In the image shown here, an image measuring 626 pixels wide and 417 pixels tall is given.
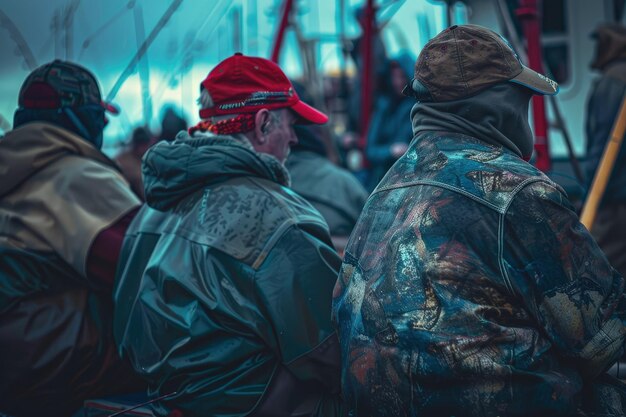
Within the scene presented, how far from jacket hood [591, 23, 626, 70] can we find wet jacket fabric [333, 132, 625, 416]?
4.72 m

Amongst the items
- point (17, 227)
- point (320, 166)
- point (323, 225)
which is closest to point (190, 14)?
point (320, 166)

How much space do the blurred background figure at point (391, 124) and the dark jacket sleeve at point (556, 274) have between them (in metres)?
5.09

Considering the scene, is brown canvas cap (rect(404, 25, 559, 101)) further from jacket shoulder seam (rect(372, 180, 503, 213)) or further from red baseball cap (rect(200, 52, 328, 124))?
red baseball cap (rect(200, 52, 328, 124))

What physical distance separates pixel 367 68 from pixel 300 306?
556cm

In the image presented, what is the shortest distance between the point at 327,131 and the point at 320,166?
155 centimetres

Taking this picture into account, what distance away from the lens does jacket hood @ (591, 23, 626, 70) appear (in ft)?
22.1

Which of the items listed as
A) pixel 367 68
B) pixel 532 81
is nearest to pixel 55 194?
pixel 532 81

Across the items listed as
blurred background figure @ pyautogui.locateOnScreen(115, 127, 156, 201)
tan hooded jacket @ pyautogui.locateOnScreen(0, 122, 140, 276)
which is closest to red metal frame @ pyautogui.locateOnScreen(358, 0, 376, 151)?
blurred background figure @ pyautogui.locateOnScreen(115, 127, 156, 201)

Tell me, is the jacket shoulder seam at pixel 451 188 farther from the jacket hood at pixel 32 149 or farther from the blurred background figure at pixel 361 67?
the blurred background figure at pixel 361 67

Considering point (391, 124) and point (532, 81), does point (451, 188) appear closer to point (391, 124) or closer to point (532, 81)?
point (532, 81)

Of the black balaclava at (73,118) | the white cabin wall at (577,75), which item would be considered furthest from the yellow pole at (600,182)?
the white cabin wall at (577,75)

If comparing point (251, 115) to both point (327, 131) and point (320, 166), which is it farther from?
point (327, 131)

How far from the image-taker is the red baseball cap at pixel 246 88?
350cm

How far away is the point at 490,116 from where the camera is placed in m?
2.54
